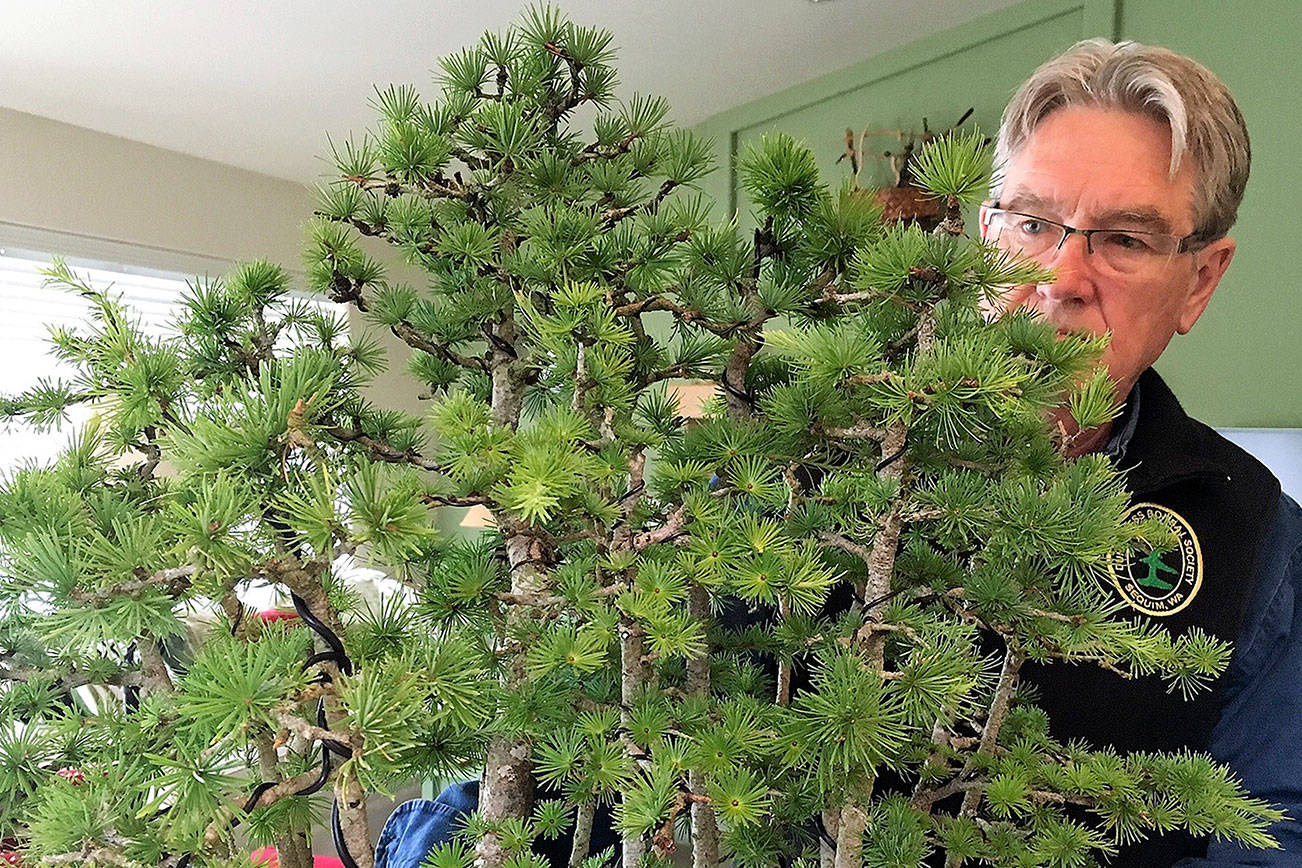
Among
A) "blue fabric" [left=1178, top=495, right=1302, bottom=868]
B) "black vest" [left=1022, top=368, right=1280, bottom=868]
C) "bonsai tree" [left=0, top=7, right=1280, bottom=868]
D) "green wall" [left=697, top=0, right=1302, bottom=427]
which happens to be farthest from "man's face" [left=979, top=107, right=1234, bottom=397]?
"green wall" [left=697, top=0, right=1302, bottom=427]

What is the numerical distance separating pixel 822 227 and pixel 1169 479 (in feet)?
2.01

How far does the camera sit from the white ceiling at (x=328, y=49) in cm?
272

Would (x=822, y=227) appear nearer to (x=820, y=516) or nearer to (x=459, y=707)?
(x=820, y=516)

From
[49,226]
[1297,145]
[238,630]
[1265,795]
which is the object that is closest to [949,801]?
[1265,795]

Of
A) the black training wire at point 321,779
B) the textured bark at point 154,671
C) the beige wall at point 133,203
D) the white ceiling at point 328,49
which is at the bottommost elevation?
the black training wire at point 321,779

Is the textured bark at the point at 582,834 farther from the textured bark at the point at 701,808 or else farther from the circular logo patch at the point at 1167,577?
the circular logo patch at the point at 1167,577

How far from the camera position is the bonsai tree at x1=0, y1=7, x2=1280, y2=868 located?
1.25 ft

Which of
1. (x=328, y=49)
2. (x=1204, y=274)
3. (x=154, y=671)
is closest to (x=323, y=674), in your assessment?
(x=154, y=671)

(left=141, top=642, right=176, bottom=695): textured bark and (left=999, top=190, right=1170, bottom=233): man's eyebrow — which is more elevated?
(left=999, top=190, right=1170, bottom=233): man's eyebrow

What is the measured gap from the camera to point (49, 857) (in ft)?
1.23

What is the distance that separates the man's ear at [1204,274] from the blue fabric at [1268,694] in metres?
0.27

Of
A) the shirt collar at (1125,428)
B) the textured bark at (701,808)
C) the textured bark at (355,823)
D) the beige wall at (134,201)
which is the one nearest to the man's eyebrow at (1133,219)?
the shirt collar at (1125,428)

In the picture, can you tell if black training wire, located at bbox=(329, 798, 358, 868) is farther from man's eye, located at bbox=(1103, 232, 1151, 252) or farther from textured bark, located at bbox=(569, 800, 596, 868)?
man's eye, located at bbox=(1103, 232, 1151, 252)

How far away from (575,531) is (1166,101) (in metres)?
0.75
